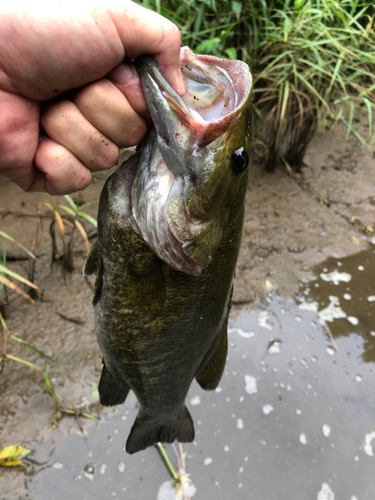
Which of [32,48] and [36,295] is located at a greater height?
[32,48]

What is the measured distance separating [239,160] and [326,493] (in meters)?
2.31

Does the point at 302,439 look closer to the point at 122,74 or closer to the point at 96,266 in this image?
the point at 96,266

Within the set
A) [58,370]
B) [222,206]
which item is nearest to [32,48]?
[222,206]

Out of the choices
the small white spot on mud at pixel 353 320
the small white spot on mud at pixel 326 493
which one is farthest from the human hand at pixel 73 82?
the small white spot on mud at pixel 353 320

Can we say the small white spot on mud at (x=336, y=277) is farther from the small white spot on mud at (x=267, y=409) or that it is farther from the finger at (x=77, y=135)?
the finger at (x=77, y=135)

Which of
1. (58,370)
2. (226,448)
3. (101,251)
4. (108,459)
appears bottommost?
(226,448)

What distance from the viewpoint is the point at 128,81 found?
954mm

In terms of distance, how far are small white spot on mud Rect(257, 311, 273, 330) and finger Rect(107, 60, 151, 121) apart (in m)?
2.47

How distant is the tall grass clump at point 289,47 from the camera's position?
3.43m

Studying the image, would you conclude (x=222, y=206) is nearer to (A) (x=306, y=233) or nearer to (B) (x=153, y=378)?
(B) (x=153, y=378)

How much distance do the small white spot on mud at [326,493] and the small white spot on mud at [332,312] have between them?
1.25m

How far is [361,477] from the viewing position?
235 centimetres

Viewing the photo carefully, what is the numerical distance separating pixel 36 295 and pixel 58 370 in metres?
0.68

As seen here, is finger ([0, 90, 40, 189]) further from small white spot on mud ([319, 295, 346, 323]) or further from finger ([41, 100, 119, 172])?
small white spot on mud ([319, 295, 346, 323])
